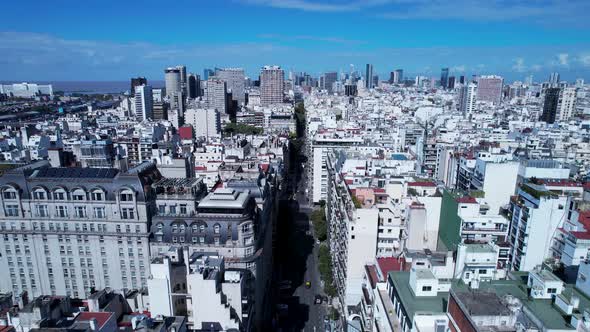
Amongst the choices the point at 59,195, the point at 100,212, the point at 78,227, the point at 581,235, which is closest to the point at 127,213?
the point at 100,212

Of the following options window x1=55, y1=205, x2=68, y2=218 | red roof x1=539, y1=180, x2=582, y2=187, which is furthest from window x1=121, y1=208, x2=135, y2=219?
red roof x1=539, y1=180, x2=582, y2=187

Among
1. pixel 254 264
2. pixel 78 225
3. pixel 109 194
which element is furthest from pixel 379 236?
pixel 78 225

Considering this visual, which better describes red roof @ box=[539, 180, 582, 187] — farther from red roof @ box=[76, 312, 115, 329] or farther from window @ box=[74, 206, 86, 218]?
window @ box=[74, 206, 86, 218]

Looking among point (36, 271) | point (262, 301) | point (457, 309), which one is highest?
point (457, 309)

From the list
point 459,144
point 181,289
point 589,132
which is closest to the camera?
point 181,289

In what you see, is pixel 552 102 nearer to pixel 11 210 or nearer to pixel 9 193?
pixel 9 193

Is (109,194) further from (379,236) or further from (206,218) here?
(379,236)
